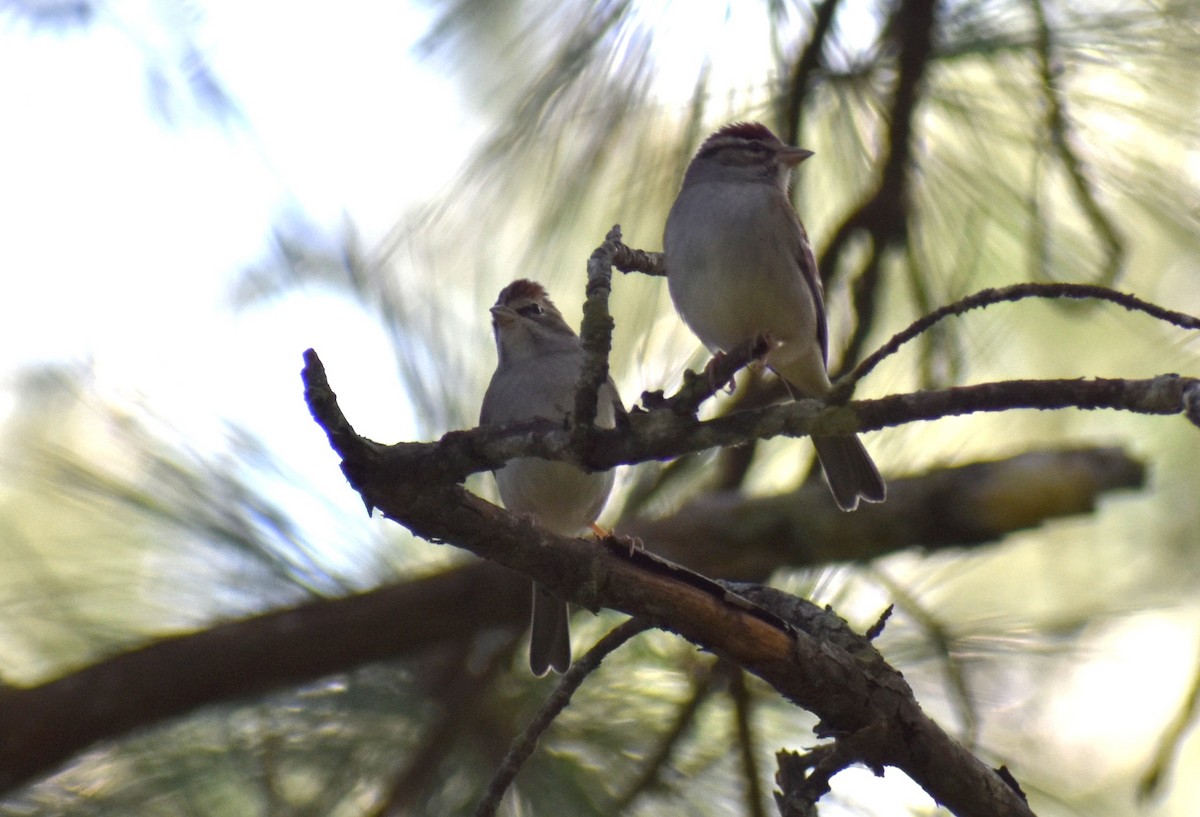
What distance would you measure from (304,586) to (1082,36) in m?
2.27

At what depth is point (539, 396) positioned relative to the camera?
359 cm

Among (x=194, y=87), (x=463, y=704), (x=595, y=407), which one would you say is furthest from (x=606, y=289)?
(x=194, y=87)

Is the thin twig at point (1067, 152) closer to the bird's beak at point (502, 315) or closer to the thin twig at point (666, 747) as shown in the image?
the thin twig at point (666, 747)

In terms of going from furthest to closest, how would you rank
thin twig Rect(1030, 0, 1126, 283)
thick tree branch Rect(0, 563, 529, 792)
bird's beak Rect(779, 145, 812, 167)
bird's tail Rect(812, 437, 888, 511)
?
1. bird's beak Rect(779, 145, 812, 167)
2. bird's tail Rect(812, 437, 888, 511)
3. thin twig Rect(1030, 0, 1126, 283)
4. thick tree branch Rect(0, 563, 529, 792)

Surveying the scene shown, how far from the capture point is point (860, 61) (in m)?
3.21

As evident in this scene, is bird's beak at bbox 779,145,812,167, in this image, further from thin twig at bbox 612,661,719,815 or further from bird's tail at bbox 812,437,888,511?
thin twig at bbox 612,661,719,815

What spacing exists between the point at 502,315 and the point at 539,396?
0.96ft

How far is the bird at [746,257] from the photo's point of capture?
3.39m

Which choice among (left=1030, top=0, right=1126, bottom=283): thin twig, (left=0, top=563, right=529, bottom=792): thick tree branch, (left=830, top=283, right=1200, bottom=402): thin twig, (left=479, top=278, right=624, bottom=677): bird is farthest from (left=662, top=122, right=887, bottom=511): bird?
(left=830, top=283, right=1200, bottom=402): thin twig

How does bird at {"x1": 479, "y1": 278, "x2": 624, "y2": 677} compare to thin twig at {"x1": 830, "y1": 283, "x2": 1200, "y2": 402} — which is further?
bird at {"x1": 479, "y1": 278, "x2": 624, "y2": 677}

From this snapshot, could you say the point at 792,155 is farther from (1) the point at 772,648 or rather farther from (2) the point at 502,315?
(1) the point at 772,648

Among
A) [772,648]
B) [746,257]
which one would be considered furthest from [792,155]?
[772,648]

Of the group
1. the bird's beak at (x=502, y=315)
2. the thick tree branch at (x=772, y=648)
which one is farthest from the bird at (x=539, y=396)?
the thick tree branch at (x=772, y=648)

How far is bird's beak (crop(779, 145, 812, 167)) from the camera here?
3.37 meters
